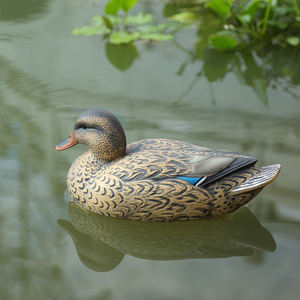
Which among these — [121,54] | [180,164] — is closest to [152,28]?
[121,54]

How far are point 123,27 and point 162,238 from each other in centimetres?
451

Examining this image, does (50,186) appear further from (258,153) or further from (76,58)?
(76,58)

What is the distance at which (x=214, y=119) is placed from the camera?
470 centimetres

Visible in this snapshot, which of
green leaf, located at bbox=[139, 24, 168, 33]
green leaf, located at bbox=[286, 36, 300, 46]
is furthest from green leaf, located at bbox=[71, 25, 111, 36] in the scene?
green leaf, located at bbox=[286, 36, 300, 46]

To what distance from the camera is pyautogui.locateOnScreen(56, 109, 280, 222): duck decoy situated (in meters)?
3.13

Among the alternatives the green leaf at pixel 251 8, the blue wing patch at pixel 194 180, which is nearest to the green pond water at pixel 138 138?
the blue wing patch at pixel 194 180

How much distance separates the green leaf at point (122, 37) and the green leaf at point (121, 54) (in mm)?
69

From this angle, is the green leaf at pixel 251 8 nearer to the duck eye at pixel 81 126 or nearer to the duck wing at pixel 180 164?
the duck wing at pixel 180 164

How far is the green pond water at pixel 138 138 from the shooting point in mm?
2859

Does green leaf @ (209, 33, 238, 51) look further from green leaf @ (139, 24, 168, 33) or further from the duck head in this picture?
the duck head

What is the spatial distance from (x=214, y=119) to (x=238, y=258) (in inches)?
75.6

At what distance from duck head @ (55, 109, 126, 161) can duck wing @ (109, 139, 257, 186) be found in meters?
0.11

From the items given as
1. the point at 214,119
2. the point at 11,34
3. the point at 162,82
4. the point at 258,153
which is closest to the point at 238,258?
the point at 258,153

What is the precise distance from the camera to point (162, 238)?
3.22 metres
